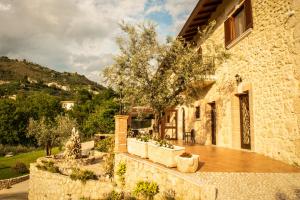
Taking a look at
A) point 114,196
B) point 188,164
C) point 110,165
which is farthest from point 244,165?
point 110,165

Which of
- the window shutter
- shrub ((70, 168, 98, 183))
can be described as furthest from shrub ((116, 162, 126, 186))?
the window shutter

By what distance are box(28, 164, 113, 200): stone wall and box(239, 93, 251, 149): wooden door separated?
567 cm

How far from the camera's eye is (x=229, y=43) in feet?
39.6

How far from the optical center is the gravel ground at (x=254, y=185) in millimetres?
5301

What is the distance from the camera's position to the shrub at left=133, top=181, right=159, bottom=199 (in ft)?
23.6

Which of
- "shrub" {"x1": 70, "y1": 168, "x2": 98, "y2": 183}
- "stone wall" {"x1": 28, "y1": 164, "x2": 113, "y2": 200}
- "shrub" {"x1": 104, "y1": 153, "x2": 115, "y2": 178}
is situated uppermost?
"shrub" {"x1": 104, "y1": 153, "x2": 115, "y2": 178}

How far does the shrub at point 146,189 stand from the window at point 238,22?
6829mm

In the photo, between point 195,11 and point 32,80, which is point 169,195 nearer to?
point 195,11

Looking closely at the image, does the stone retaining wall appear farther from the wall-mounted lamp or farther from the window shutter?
the window shutter

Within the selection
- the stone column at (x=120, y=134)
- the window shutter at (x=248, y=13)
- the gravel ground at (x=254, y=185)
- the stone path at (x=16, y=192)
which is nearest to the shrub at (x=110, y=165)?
the stone column at (x=120, y=134)

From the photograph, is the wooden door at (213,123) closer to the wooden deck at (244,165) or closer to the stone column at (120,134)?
the wooden deck at (244,165)

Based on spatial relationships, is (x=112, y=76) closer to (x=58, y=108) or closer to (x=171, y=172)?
(x=171, y=172)

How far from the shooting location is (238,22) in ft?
38.1

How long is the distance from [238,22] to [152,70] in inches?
169
